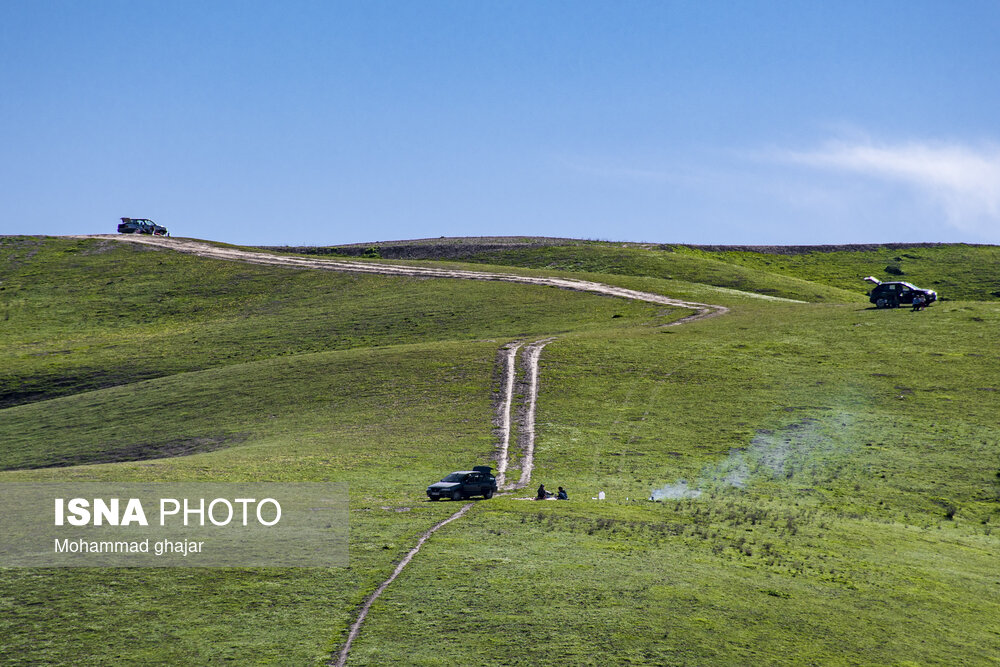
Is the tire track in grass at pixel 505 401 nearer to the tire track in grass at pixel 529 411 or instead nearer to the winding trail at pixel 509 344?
the winding trail at pixel 509 344

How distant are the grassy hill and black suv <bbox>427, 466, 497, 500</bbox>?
1.84 m

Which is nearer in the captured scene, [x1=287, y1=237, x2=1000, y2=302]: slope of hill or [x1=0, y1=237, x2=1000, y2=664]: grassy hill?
[x1=0, y1=237, x2=1000, y2=664]: grassy hill

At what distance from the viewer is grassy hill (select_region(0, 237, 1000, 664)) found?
28.4 metres

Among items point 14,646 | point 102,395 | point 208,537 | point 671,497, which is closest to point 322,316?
point 102,395

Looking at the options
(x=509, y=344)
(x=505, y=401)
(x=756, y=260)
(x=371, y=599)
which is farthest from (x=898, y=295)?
(x=371, y=599)

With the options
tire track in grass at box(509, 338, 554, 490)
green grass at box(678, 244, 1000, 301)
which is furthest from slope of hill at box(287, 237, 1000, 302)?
tire track in grass at box(509, 338, 554, 490)

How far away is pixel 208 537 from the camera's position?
116ft

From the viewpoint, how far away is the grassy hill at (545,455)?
28438 mm

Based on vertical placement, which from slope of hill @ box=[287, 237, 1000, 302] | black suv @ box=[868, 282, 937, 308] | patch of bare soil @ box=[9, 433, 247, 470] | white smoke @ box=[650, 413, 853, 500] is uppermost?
slope of hill @ box=[287, 237, 1000, 302]

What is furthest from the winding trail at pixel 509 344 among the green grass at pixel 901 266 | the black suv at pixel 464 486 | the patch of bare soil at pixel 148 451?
the green grass at pixel 901 266

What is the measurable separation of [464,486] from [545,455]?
12.9 metres

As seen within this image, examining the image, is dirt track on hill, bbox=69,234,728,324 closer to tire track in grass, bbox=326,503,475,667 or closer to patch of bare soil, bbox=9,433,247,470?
patch of bare soil, bbox=9,433,247,470

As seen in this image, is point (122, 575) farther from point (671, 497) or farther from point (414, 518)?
point (671, 497)

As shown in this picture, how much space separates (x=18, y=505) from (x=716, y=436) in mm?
42443
